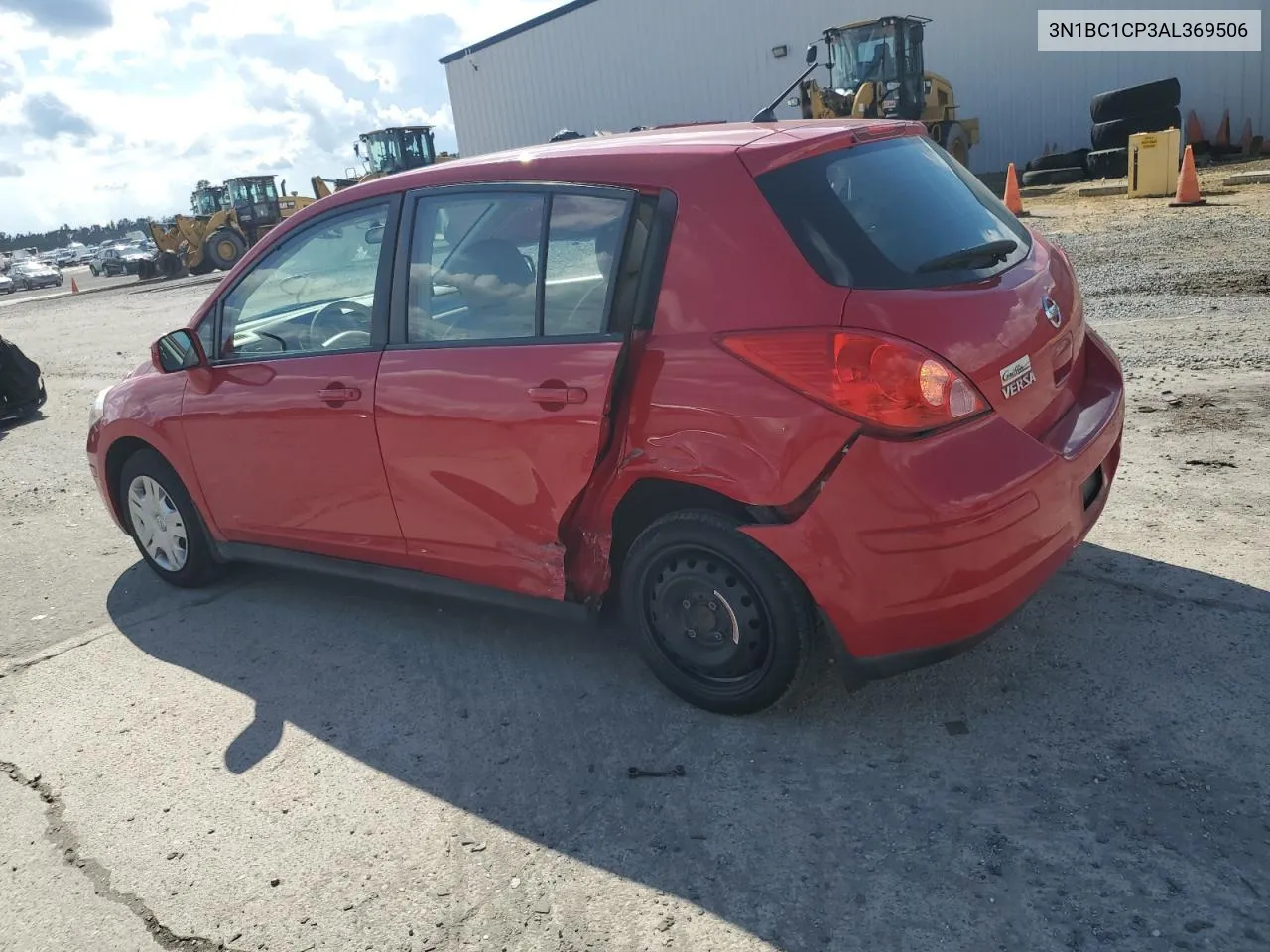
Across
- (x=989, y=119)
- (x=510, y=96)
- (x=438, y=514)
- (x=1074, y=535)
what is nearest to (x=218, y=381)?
(x=438, y=514)

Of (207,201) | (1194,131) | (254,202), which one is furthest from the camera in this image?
(207,201)

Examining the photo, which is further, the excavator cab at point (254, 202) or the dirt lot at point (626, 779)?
the excavator cab at point (254, 202)

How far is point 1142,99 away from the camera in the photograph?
2042 cm

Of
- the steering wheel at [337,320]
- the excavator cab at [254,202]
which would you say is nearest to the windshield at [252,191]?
the excavator cab at [254,202]

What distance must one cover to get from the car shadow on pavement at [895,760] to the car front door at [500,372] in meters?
0.47

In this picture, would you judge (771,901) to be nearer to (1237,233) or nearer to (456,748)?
(456,748)

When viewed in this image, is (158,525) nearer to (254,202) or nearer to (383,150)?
(383,150)

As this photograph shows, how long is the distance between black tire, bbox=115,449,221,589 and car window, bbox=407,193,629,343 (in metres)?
1.77

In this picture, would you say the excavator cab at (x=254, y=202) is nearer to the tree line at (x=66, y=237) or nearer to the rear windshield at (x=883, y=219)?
the rear windshield at (x=883, y=219)

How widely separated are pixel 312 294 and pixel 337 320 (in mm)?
299

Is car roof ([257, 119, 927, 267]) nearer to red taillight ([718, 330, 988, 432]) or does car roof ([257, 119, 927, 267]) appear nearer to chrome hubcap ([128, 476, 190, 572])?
red taillight ([718, 330, 988, 432])

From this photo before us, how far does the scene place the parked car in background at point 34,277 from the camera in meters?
48.2

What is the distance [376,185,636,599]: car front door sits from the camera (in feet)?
10.3

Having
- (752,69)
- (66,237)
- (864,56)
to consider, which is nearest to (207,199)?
(752,69)
